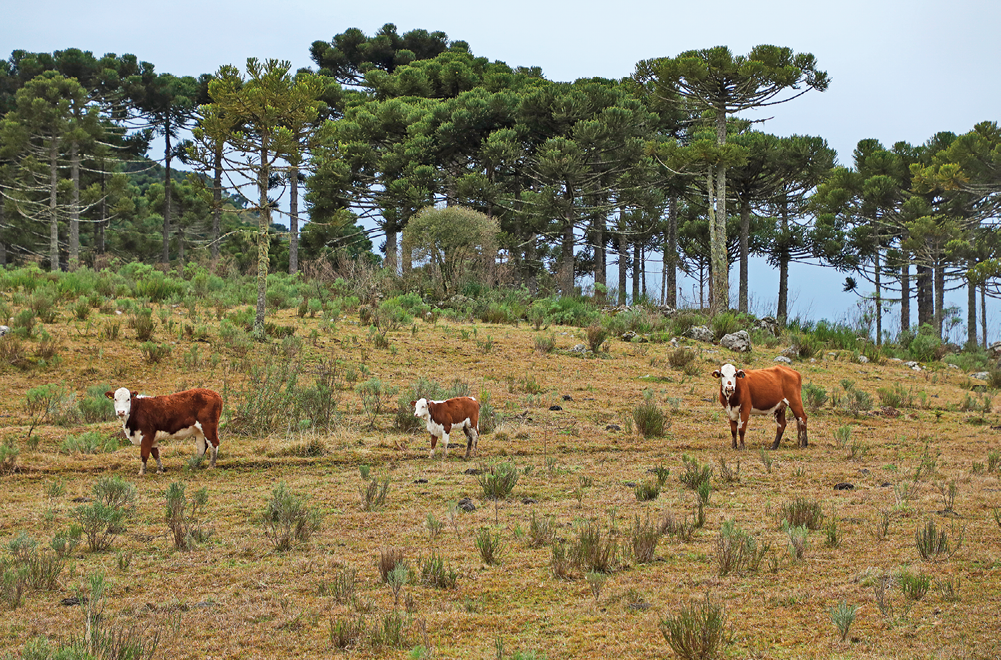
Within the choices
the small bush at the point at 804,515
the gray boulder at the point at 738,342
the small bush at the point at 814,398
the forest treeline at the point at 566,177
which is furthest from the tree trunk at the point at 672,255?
the small bush at the point at 804,515

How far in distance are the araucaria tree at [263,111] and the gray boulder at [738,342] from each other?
1133 cm

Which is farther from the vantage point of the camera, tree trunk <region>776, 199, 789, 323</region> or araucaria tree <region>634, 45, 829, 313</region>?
tree trunk <region>776, 199, 789, 323</region>

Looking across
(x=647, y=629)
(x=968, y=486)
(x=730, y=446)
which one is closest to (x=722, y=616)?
(x=647, y=629)

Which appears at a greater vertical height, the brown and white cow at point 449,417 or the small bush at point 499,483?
the brown and white cow at point 449,417

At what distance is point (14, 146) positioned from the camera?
35812 millimetres

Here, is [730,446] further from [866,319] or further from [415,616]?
[866,319]

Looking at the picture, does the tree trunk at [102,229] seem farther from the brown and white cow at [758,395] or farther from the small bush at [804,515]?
the small bush at [804,515]

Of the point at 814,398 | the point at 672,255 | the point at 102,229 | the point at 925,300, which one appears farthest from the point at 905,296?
the point at 102,229

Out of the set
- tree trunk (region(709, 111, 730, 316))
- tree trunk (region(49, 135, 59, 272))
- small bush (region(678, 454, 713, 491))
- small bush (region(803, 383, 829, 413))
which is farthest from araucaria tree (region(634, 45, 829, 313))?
tree trunk (region(49, 135, 59, 272))

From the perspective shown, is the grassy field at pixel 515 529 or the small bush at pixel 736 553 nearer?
the grassy field at pixel 515 529

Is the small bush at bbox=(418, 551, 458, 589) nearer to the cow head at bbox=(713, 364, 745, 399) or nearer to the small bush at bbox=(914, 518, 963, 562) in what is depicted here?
the small bush at bbox=(914, 518, 963, 562)

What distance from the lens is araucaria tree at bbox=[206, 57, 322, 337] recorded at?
15359mm

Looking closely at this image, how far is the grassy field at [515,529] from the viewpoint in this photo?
450cm

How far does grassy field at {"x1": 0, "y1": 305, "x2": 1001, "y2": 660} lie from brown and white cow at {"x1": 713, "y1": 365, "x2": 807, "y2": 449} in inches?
15.0
